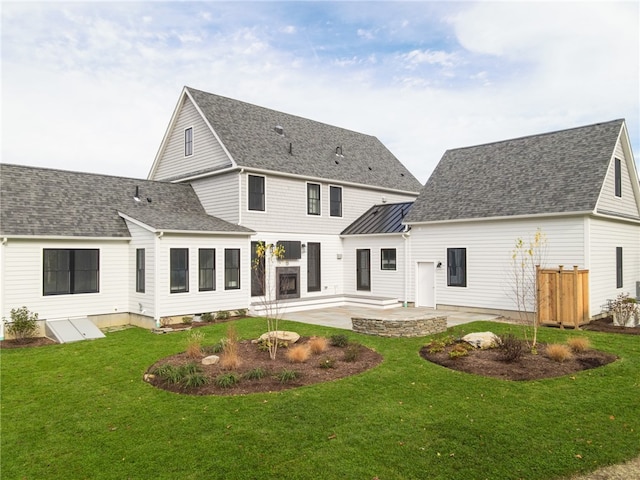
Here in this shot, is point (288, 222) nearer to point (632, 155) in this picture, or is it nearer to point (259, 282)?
point (259, 282)

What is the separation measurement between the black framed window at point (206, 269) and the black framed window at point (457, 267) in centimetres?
961

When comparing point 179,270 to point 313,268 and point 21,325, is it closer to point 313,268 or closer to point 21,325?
point 21,325

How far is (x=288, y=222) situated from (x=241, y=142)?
412cm

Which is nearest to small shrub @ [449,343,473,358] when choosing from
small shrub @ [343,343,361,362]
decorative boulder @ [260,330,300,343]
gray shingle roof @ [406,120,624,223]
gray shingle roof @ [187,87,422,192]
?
small shrub @ [343,343,361,362]

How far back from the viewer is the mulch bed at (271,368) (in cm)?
845

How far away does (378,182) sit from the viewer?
25.1 metres

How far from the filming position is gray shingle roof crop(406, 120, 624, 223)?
16125 mm

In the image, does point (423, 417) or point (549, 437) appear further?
point (423, 417)

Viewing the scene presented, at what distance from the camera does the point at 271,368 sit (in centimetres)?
971

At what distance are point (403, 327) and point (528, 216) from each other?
6821 millimetres

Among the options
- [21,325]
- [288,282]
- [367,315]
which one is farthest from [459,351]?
[21,325]

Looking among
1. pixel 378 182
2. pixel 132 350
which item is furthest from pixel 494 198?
pixel 132 350

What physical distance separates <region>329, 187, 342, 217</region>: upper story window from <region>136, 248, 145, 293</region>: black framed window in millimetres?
9629

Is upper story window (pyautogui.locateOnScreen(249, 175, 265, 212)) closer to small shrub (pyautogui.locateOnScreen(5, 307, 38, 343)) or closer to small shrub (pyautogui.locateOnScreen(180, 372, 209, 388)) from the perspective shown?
small shrub (pyautogui.locateOnScreen(5, 307, 38, 343))
